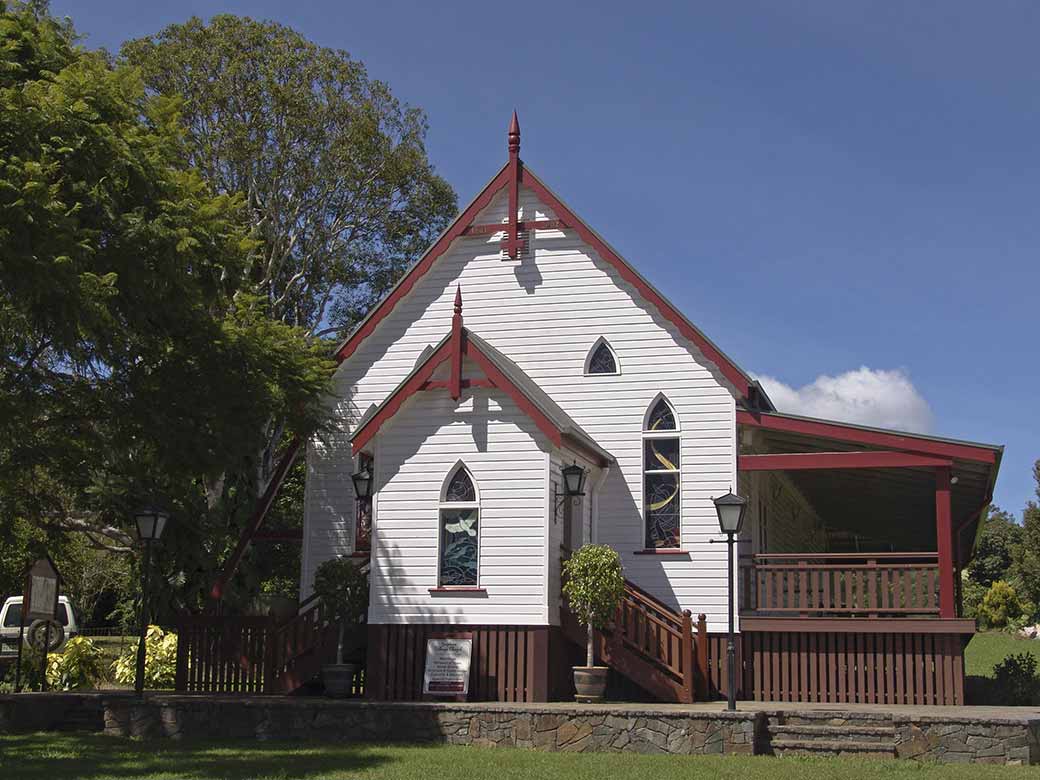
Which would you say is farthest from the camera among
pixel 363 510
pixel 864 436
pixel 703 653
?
pixel 363 510

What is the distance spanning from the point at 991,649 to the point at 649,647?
25469mm

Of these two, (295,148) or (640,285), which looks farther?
(295,148)

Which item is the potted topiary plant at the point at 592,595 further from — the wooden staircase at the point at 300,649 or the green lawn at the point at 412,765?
the wooden staircase at the point at 300,649

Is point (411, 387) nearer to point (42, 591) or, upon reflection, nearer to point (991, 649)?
point (42, 591)

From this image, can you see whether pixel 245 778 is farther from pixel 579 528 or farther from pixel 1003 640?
pixel 1003 640

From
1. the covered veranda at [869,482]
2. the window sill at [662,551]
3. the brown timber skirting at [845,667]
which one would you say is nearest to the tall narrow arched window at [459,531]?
the window sill at [662,551]

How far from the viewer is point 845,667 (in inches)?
766

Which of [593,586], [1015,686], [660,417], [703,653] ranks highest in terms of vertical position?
[660,417]

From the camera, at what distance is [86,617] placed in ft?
165

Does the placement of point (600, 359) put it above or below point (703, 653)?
above

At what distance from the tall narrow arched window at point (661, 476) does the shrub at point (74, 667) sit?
11.0m

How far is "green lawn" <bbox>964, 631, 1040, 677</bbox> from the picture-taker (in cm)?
3257

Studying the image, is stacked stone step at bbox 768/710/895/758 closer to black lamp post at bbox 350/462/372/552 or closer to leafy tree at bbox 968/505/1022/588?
black lamp post at bbox 350/462/372/552

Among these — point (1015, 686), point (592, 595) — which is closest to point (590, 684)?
point (592, 595)
